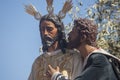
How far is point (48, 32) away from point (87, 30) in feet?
2.02

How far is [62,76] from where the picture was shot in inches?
187

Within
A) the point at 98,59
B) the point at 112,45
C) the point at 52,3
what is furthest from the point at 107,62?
the point at 112,45

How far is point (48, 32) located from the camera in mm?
5184

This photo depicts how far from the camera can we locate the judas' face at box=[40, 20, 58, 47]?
203 inches

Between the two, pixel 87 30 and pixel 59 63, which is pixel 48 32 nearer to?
pixel 59 63

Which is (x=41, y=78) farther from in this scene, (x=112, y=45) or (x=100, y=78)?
(x=112, y=45)

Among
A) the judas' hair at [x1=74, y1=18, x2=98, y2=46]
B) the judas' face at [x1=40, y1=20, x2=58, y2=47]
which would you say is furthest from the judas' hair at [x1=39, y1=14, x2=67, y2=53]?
the judas' hair at [x1=74, y1=18, x2=98, y2=46]

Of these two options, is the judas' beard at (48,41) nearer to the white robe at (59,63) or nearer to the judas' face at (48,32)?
the judas' face at (48,32)

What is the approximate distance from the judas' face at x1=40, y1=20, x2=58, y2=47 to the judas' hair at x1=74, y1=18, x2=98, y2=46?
45 cm

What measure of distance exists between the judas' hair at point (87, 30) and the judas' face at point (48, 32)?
0.45 m

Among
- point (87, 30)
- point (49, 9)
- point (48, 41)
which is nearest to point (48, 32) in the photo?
point (48, 41)

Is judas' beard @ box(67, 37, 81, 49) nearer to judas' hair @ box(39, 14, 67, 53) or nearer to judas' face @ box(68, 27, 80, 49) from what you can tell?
judas' face @ box(68, 27, 80, 49)

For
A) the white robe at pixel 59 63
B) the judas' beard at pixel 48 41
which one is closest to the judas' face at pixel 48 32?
the judas' beard at pixel 48 41

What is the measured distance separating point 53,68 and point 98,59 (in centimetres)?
76
